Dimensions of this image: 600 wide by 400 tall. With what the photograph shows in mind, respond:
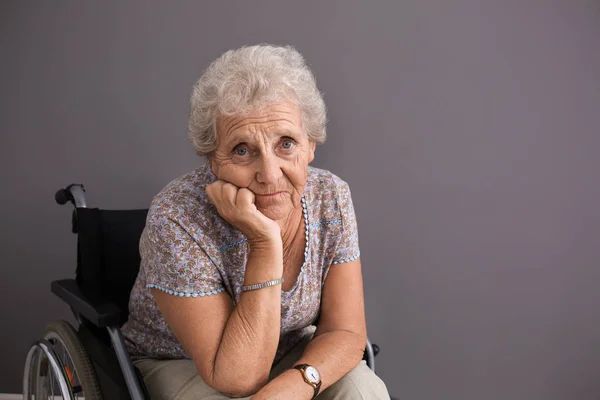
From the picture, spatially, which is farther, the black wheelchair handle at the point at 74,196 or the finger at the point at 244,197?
the black wheelchair handle at the point at 74,196

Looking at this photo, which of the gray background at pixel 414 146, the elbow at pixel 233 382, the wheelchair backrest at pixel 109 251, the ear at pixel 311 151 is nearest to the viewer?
the elbow at pixel 233 382

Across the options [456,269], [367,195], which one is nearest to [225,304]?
[367,195]

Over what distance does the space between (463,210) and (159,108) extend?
1.16 metres

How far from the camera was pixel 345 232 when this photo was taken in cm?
148

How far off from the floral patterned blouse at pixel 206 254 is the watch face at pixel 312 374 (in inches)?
6.5

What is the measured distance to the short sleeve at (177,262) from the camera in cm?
126

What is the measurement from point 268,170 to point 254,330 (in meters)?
0.35

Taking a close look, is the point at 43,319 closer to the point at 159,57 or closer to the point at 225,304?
the point at 159,57

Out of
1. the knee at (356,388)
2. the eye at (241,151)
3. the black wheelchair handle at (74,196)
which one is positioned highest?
the eye at (241,151)

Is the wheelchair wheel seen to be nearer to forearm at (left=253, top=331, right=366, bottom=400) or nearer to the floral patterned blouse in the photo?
the floral patterned blouse

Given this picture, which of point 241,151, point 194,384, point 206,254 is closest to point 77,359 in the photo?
point 194,384

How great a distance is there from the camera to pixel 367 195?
2.09m

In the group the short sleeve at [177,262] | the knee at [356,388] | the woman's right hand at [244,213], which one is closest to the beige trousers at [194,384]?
the knee at [356,388]

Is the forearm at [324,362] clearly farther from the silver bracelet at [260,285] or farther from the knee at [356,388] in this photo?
the silver bracelet at [260,285]
